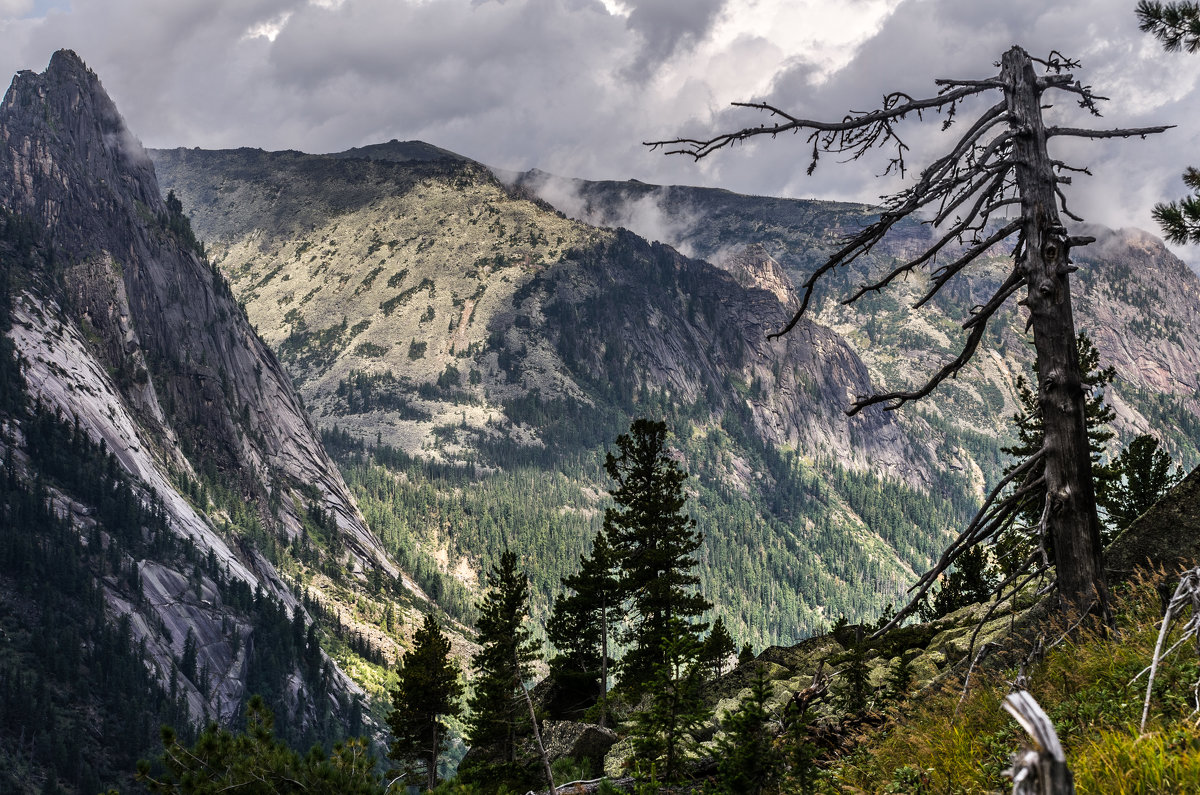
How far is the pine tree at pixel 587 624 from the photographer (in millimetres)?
34594

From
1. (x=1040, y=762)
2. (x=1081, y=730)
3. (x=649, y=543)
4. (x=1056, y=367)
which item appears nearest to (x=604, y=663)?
(x=649, y=543)

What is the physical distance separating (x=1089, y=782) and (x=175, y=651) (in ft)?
590

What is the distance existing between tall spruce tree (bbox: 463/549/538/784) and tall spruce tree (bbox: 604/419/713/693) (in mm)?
4708

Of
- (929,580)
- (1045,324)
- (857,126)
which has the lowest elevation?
(929,580)

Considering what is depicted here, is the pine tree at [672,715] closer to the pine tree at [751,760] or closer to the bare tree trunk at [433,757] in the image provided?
the pine tree at [751,760]

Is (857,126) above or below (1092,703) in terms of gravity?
above

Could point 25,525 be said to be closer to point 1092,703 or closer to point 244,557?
point 244,557

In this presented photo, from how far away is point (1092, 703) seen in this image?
6945mm

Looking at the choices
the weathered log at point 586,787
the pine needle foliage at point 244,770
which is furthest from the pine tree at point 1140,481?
the pine needle foliage at point 244,770

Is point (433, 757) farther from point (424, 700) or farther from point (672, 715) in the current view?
point (672, 715)

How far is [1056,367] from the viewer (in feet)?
26.0

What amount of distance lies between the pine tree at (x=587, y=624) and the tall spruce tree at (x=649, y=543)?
87cm

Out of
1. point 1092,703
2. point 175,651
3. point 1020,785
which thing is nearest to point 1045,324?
point 1092,703

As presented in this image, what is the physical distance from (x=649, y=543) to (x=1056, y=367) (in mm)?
27906
